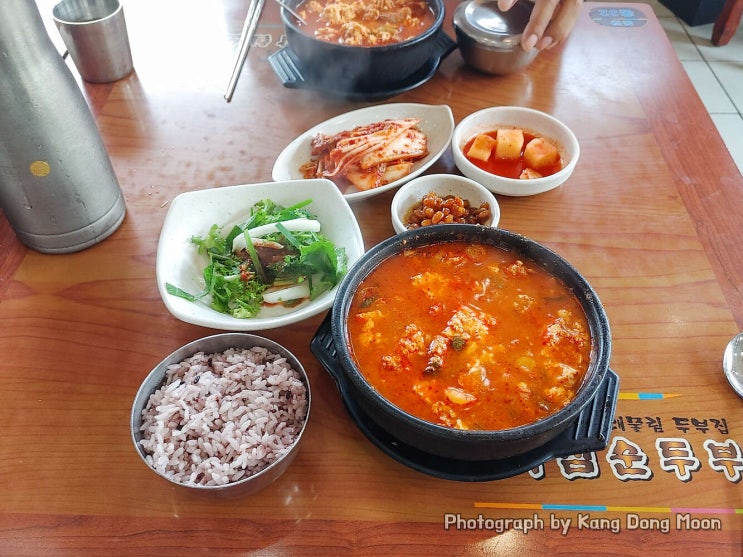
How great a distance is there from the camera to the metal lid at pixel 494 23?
2219mm

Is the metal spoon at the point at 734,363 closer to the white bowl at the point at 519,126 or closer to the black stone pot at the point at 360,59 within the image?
the white bowl at the point at 519,126

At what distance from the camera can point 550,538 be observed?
1.21 m

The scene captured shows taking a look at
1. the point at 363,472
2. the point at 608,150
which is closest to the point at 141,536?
the point at 363,472

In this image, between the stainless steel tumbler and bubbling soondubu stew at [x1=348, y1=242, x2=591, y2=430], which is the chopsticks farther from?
bubbling soondubu stew at [x1=348, y1=242, x2=591, y2=430]

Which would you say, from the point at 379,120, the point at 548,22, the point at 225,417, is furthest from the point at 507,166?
the point at 225,417

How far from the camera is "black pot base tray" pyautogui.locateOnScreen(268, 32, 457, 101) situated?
224 centimetres

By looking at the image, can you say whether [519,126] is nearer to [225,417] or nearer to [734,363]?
[734,363]

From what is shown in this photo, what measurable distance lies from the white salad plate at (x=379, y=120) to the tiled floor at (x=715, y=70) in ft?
7.88

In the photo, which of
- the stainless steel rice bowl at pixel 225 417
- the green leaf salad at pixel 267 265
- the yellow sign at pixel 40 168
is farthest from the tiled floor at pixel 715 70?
the yellow sign at pixel 40 168

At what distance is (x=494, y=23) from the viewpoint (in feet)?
7.46

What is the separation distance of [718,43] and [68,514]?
16.2ft

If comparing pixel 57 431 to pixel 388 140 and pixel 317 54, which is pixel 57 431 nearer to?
pixel 388 140

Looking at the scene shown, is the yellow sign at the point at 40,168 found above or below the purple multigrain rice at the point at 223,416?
above

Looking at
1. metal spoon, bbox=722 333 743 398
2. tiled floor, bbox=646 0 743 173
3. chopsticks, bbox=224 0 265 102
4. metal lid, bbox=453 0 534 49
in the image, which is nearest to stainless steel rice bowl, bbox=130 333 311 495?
chopsticks, bbox=224 0 265 102
